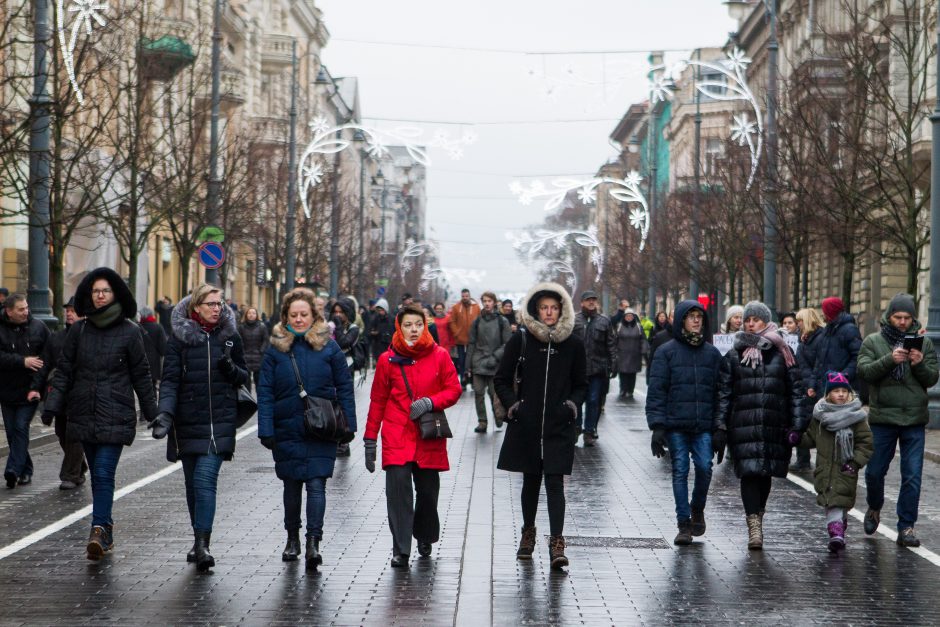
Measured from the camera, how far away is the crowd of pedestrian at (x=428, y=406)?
9.59 metres

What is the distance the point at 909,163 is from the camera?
86.6ft

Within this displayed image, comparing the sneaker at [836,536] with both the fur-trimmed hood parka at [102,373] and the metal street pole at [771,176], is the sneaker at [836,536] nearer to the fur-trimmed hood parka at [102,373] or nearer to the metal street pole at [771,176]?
the fur-trimmed hood parka at [102,373]

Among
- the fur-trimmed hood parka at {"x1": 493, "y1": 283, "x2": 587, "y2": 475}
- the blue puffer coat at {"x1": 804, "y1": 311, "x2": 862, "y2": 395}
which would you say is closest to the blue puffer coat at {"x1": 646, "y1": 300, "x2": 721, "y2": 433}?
the fur-trimmed hood parka at {"x1": 493, "y1": 283, "x2": 587, "y2": 475}

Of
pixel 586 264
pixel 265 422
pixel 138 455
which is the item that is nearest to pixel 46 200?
pixel 138 455

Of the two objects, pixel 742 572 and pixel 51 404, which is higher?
pixel 51 404

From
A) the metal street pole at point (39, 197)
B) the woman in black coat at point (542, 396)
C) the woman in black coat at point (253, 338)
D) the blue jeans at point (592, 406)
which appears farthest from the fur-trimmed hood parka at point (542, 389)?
the woman in black coat at point (253, 338)

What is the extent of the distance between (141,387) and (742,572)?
3886mm

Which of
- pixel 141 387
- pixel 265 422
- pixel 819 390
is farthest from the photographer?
pixel 819 390

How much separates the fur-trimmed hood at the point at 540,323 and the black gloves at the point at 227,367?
1.76 metres

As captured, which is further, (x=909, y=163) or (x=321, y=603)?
(x=909, y=163)

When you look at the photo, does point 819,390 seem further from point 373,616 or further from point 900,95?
point 900,95

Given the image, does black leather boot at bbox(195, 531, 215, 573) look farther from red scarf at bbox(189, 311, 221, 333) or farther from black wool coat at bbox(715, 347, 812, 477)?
black wool coat at bbox(715, 347, 812, 477)

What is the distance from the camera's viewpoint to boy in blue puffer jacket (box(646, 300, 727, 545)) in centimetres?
1070

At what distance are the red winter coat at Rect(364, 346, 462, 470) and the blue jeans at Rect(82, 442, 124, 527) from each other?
1636 mm
